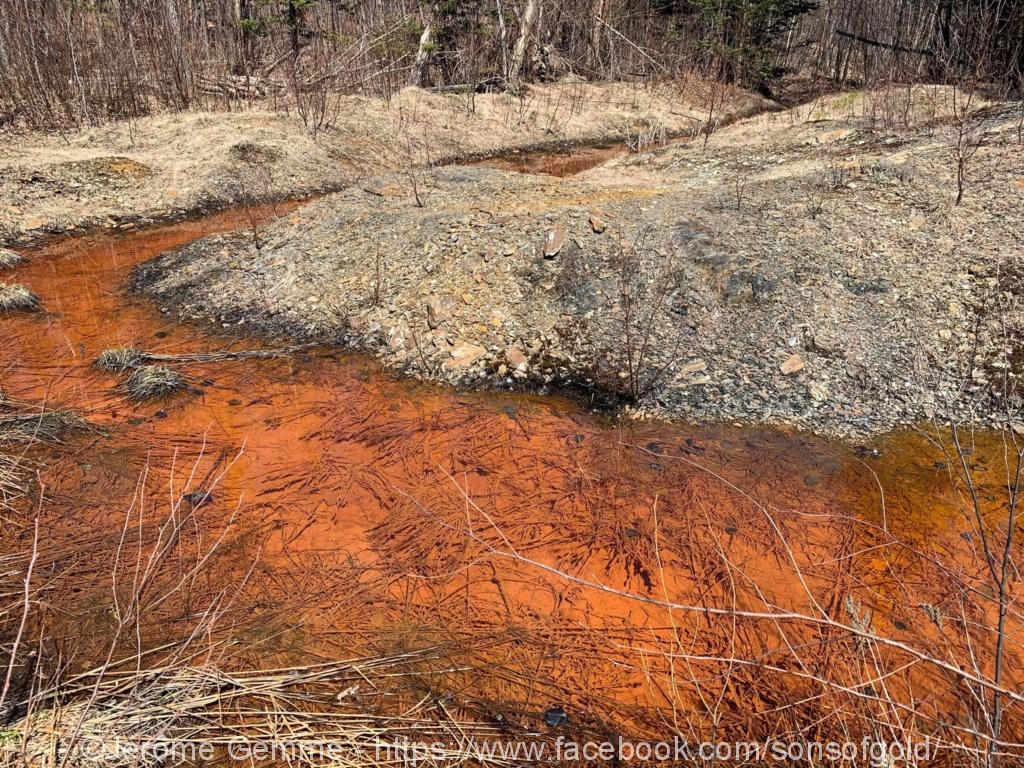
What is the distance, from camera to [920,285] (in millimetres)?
4777

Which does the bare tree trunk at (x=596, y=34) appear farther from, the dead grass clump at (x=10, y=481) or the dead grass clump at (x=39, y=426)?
the dead grass clump at (x=10, y=481)

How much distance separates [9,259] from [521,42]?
11.6m

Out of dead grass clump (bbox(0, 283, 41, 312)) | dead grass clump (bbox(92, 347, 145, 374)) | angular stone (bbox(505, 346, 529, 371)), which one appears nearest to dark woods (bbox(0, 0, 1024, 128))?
dead grass clump (bbox(0, 283, 41, 312))

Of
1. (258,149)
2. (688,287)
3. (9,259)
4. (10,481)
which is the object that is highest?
(258,149)

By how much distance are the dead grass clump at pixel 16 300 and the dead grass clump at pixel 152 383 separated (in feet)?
6.84

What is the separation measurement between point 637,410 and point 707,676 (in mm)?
1961

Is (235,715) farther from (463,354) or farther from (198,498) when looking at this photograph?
(463,354)

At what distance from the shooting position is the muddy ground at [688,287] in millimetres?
4184

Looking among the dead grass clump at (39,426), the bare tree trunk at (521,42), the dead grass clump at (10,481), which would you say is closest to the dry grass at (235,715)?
the dead grass clump at (10,481)

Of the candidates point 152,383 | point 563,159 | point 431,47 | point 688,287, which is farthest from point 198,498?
point 431,47

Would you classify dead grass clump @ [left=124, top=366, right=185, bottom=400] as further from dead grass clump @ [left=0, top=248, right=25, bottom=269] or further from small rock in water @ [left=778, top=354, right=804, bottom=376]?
small rock in water @ [left=778, top=354, right=804, bottom=376]

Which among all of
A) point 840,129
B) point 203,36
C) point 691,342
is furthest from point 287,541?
point 203,36

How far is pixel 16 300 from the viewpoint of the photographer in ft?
17.4

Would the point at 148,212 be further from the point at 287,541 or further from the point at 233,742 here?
the point at 233,742
